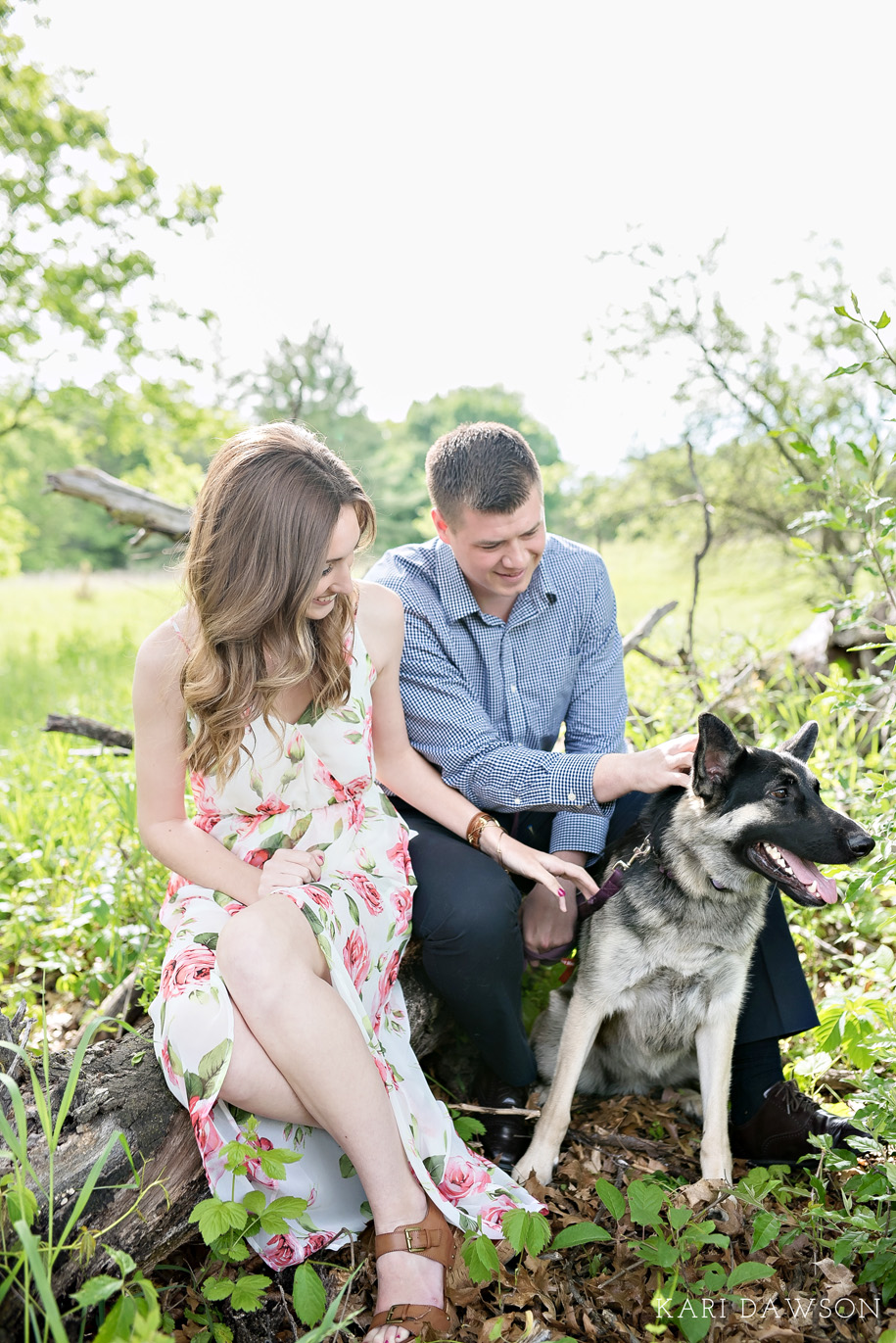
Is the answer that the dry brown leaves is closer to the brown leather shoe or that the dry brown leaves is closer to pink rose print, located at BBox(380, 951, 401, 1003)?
the brown leather shoe

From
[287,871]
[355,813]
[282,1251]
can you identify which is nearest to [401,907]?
[355,813]

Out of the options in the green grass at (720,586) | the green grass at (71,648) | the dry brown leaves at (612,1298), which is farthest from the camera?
the green grass at (720,586)

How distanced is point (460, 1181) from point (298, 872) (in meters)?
0.87

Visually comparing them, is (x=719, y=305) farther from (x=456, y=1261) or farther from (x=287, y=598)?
(x=456, y=1261)

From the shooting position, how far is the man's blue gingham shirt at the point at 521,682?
2799 millimetres

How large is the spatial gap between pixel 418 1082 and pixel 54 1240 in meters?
0.91

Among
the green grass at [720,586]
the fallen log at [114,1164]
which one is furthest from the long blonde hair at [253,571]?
the green grass at [720,586]

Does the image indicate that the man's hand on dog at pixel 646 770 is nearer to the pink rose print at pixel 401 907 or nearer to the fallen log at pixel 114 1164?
the pink rose print at pixel 401 907

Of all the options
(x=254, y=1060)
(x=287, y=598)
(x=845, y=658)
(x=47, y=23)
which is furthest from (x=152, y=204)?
(x=254, y=1060)

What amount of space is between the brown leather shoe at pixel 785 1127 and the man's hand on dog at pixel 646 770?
945mm

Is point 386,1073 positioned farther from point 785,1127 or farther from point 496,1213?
point 785,1127

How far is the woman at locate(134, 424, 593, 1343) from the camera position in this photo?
6.15 ft

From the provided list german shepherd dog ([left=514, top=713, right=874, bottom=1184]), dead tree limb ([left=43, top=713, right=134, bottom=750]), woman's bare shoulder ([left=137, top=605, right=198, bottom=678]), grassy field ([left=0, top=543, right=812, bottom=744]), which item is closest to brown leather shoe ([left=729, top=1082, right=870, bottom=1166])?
german shepherd dog ([left=514, top=713, right=874, bottom=1184])

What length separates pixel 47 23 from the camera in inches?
501
